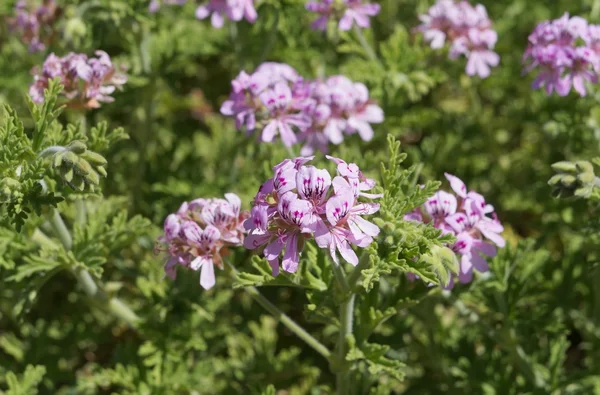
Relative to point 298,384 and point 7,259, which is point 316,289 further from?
point 298,384

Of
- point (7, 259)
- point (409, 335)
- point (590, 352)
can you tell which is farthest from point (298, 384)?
point (7, 259)

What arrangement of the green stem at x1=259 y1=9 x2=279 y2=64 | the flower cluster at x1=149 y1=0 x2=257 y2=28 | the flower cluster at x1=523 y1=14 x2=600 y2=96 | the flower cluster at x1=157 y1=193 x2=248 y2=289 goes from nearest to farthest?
the flower cluster at x1=157 y1=193 x2=248 y2=289
the flower cluster at x1=523 y1=14 x2=600 y2=96
the flower cluster at x1=149 y1=0 x2=257 y2=28
the green stem at x1=259 y1=9 x2=279 y2=64

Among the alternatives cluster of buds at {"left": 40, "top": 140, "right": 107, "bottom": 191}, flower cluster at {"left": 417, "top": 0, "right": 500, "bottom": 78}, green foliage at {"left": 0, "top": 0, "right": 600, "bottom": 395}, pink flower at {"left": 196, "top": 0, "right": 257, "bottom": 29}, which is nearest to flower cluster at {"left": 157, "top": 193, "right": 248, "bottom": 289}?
green foliage at {"left": 0, "top": 0, "right": 600, "bottom": 395}

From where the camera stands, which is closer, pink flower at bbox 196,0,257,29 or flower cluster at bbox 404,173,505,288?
flower cluster at bbox 404,173,505,288

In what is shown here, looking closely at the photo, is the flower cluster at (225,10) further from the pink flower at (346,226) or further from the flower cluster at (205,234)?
the pink flower at (346,226)

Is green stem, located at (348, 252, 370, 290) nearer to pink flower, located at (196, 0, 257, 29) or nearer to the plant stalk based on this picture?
the plant stalk

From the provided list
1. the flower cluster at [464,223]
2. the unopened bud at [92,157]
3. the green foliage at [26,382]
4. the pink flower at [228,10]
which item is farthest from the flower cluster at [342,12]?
the green foliage at [26,382]
